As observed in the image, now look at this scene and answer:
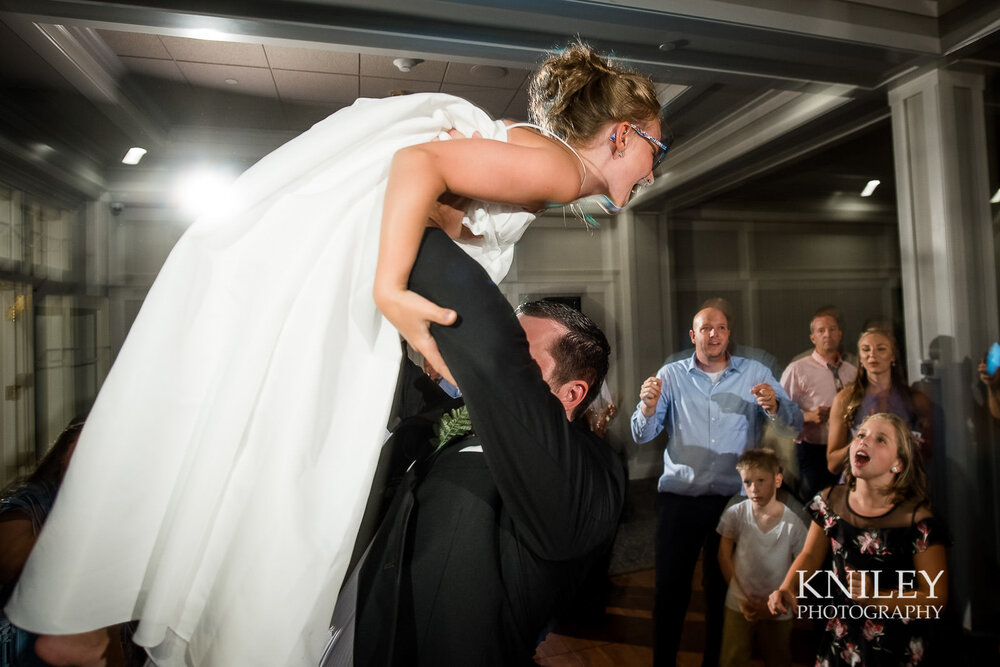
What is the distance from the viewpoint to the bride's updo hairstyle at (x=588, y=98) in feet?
1.90

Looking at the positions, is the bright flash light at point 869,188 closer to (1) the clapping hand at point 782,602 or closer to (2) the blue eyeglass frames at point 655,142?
(1) the clapping hand at point 782,602

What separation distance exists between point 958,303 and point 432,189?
187cm

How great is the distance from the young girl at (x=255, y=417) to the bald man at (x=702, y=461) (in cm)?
121

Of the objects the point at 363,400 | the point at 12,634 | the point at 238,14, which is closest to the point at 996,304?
the point at 363,400

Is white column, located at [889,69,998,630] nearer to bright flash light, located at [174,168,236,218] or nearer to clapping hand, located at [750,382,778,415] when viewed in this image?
clapping hand, located at [750,382,778,415]

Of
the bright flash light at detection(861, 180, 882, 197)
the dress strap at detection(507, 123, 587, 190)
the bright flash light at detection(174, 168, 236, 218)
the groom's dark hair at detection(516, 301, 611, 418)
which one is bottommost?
the groom's dark hair at detection(516, 301, 611, 418)

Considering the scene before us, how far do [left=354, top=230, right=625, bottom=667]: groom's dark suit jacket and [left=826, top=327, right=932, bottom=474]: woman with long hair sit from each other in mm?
1337

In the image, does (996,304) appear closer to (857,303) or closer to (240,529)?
(857,303)

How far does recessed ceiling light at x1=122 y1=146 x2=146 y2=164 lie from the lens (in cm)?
102

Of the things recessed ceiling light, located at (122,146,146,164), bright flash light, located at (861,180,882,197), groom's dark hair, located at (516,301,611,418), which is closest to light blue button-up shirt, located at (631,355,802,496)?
bright flash light, located at (861,180,882,197)

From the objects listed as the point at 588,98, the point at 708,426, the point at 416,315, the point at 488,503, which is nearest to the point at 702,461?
the point at 708,426

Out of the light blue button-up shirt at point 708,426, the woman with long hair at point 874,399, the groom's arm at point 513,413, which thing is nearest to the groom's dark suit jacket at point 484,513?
the groom's arm at point 513,413

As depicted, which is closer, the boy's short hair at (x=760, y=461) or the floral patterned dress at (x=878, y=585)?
the floral patterned dress at (x=878, y=585)

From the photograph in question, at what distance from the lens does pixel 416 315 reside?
40cm
